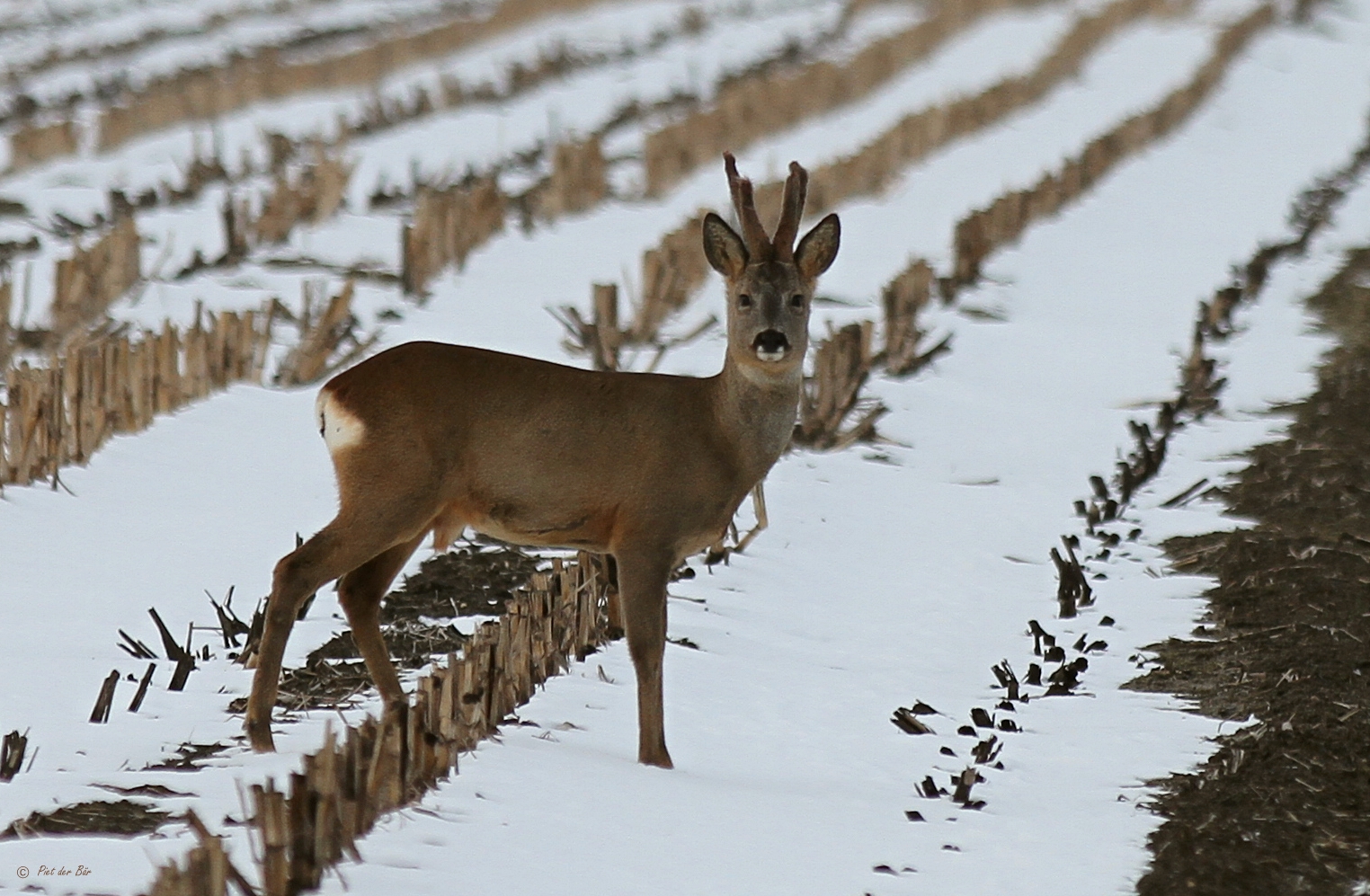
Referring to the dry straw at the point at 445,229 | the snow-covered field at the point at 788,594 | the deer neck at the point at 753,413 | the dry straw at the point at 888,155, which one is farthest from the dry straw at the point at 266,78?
the deer neck at the point at 753,413

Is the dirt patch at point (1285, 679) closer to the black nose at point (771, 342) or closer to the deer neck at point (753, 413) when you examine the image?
the deer neck at point (753, 413)

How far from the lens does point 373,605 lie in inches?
277

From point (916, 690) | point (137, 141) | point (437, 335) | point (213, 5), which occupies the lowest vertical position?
point (916, 690)

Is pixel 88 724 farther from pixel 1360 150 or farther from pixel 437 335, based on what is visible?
pixel 1360 150

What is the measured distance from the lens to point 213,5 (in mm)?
36688

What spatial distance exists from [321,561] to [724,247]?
1.79 metres

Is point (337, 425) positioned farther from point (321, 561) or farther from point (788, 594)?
point (788, 594)

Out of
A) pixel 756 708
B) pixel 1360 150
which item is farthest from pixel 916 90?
pixel 756 708

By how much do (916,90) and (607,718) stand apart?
2255 centimetres

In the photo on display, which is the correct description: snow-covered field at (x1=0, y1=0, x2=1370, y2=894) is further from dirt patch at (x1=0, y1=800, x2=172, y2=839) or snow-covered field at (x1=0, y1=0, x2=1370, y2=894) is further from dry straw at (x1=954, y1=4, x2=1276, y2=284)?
dry straw at (x1=954, y1=4, x2=1276, y2=284)

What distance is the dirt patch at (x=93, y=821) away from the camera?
5.45 metres

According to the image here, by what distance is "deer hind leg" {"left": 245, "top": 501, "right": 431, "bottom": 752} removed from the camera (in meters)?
6.59

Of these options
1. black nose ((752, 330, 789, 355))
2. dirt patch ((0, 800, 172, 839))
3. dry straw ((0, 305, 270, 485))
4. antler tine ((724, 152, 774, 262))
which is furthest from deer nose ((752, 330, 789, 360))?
dry straw ((0, 305, 270, 485))

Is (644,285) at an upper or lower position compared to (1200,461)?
upper
